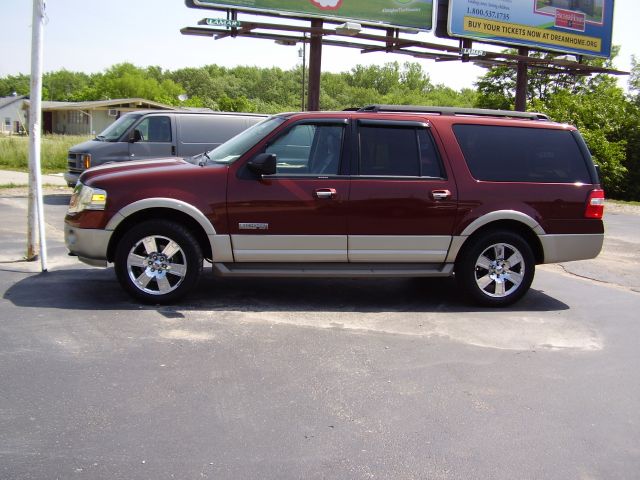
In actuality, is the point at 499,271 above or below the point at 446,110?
below

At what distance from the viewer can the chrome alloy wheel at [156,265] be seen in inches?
243

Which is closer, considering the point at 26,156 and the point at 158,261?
the point at 158,261

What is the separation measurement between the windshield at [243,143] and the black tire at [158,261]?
871 millimetres

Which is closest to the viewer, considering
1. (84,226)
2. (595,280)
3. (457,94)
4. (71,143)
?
(84,226)

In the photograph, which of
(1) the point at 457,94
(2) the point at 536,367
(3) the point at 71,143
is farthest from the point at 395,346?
(1) the point at 457,94

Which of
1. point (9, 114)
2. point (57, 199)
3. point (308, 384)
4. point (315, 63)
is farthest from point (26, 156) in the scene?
point (9, 114)

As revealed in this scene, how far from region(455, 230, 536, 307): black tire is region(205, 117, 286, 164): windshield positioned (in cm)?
234

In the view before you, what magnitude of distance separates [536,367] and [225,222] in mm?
3039

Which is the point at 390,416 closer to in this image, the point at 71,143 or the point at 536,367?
the point at 536,367

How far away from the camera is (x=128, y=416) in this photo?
3900 millimetres

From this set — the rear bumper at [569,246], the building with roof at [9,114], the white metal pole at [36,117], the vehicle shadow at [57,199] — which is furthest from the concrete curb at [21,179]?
the building with roof at [9,114]

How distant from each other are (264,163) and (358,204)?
1.00m

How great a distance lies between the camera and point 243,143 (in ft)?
21.7

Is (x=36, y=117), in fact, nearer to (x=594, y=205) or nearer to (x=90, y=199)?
(x=90, y=199)
